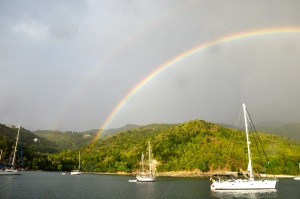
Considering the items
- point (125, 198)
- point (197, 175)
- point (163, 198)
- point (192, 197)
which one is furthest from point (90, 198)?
point (197, 175)

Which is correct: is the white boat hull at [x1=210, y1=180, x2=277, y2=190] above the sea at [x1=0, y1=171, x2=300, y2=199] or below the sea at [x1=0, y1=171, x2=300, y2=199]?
above

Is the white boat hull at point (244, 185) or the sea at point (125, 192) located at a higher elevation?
the white boat hull at point (244, 185)

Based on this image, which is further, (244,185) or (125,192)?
(125,192)

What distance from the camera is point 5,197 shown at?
70625 mm

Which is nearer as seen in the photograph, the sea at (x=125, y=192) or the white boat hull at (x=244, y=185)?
the sea at (x=125, y=192)

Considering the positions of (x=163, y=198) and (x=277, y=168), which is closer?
(x=163, y=198)

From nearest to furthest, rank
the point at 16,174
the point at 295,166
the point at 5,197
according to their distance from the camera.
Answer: the point at 5,197 → the point at 16,174 → the point at 295,166

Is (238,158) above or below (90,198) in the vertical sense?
above

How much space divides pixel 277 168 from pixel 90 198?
152 m

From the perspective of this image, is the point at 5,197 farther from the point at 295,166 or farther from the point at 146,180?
the point at 295,166

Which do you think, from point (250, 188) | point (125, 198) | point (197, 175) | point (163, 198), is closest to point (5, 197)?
point (125, 198)

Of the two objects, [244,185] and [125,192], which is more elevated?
[244,185]

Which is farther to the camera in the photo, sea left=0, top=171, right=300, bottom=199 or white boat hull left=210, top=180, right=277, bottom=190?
white boat hull left=210, top=180, right=277, bottom=190

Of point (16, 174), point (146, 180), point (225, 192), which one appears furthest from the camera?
point (16, 174)
